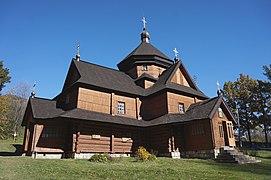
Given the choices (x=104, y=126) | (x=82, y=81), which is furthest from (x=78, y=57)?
(x=104, y=126)

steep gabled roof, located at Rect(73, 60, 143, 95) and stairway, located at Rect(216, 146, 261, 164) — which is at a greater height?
steep gabled roof, located at Rect(73, 60, 143, 95)

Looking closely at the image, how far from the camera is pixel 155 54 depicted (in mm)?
27391

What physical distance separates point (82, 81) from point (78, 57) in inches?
245

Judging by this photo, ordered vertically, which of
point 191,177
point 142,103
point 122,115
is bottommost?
point 191,177

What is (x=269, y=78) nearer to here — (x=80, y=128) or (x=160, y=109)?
(x=160, y=109)

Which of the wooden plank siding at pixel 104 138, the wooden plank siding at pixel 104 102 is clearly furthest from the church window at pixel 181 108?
the wooden plank siding at pixel 104 138

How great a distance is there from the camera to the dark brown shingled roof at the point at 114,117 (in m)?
18.0

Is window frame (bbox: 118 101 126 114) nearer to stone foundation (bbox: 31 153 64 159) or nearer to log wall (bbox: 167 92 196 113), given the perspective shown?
log wall (bbox: 167 92 196 113)

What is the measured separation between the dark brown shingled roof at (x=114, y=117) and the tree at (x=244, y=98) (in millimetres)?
18638

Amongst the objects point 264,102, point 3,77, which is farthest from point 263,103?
point 3,77

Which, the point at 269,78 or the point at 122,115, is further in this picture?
the point at 269,78

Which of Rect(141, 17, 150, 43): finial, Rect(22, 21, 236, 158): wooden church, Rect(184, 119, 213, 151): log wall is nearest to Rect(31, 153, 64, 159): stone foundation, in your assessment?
Rect(22, 21, 236, 158): wooden church

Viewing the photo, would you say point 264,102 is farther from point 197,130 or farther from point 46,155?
point 46,155

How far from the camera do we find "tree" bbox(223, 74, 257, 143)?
119 feet
